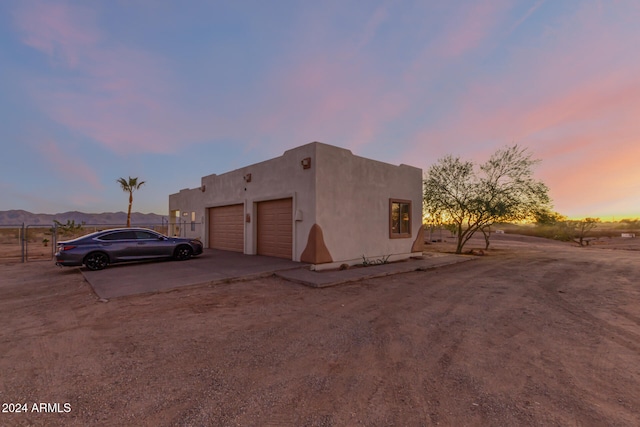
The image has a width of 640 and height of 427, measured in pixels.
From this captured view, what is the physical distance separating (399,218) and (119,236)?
12.3 m

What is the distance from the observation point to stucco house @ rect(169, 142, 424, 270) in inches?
392

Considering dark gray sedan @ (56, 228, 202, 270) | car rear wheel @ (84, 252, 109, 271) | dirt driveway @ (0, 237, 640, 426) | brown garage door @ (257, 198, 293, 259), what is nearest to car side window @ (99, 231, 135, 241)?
dark gray sedan @ (56, 228, 202, 270)

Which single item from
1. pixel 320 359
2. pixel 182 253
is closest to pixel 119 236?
pixel 182 253

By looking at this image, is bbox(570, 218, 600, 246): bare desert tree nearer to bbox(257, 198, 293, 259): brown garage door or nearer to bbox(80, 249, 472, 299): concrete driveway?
bbox(80, 249, 472, 299): concrete driveway

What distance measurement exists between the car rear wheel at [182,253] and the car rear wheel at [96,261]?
2.37 metres

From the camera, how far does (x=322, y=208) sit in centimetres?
990

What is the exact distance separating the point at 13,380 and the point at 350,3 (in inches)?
503

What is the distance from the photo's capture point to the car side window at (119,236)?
975 centimetres

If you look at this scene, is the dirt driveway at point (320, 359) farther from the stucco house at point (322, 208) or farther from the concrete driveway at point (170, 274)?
the stucco house at point (322, 208)

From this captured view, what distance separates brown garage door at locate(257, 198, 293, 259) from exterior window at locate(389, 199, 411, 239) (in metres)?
4.92

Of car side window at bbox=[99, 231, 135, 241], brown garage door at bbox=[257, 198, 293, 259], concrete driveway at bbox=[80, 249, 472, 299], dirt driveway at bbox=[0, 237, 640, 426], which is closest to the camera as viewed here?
dirt driveway at bbox=[0, 237, 640, 426]

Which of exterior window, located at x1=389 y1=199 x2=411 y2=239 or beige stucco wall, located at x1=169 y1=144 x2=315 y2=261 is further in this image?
exterior window, located at x1=389 y1=199 x2=411 y2=239

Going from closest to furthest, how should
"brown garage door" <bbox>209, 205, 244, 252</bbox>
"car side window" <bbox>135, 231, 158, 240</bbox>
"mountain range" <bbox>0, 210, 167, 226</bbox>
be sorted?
"car side window" <bbox>135, 231, 158, 240</bbox>
"brown garage door" <bbox>209, 205, 244, 252</bbox>
"mountain range" <bbox>0, 210, 167, 226</bbox>

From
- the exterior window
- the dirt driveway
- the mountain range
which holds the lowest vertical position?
the dirt driveway
